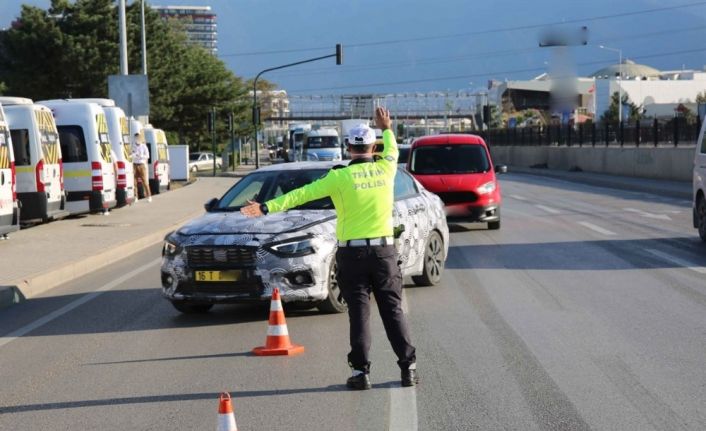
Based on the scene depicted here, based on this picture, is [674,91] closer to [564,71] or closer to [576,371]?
[564,71]

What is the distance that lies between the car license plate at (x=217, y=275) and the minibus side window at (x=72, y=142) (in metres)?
14.2

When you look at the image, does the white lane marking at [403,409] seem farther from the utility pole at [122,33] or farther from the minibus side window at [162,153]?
the minibus side window at [162,153]

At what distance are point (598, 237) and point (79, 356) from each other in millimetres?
11510

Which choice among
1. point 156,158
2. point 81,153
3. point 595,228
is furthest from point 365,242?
point 156,158

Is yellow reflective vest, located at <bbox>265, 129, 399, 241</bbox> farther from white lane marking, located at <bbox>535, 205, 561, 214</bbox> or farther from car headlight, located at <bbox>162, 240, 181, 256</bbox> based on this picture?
white lane marking, located at <bbox>535, 205, 561, 214</bbox>

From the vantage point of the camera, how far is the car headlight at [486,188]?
20266mm

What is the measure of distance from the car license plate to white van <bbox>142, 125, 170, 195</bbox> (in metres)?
26.9

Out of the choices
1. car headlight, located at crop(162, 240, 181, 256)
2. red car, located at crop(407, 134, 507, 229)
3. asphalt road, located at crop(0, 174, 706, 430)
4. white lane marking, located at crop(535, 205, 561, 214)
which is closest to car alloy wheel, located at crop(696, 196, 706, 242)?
asphalt road, located at crop(0, 174, 706, 430)

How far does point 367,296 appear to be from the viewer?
25.5ft

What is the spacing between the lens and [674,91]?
469 ft

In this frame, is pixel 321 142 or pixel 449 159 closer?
pixel 449 159

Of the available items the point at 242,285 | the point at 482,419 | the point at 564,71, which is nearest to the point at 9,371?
the point at 242,285

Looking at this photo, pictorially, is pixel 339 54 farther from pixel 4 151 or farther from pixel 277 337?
pixel 277 337

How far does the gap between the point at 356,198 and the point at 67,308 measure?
18.0 ft
